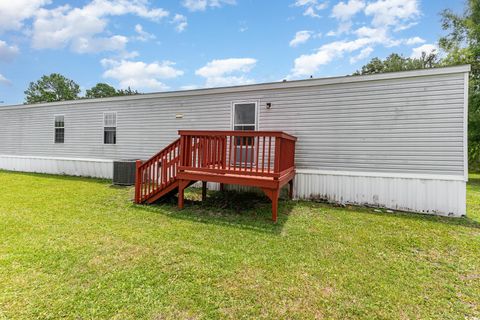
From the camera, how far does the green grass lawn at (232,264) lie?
7.00 feet

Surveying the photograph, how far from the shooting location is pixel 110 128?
356 inches

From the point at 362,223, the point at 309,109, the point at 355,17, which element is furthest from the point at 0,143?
the point at 355,17

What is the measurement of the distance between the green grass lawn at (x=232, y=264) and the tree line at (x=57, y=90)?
37817 mm

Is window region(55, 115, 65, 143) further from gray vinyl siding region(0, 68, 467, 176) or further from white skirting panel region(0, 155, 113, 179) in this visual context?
gray vinyl siding region(0, 68, 467, 176)

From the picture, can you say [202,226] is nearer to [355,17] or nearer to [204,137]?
[204,137]

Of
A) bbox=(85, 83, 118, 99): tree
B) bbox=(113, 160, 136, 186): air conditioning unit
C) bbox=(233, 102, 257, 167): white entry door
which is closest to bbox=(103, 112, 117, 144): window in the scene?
bbox=(113, 160, 136, 186): air conditioning unit

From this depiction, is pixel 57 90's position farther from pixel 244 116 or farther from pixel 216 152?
pixel 216 152

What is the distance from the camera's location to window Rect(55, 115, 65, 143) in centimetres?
993

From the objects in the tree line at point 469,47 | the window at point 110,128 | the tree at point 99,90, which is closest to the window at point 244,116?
the window at point 110,128

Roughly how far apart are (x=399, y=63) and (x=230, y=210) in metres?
27.6

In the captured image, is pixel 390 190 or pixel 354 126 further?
pixel 354 126

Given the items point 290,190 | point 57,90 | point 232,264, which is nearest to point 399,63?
point 290,190

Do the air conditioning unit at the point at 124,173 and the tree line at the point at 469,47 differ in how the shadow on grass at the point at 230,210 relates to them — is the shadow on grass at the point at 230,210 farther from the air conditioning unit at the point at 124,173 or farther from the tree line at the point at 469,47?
the tree line at the point at 469,47

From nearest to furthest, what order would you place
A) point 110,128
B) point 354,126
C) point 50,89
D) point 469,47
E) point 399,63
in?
point 354,126 < point 110,128 < point 469,47 < point 399,63 < point 50,89
